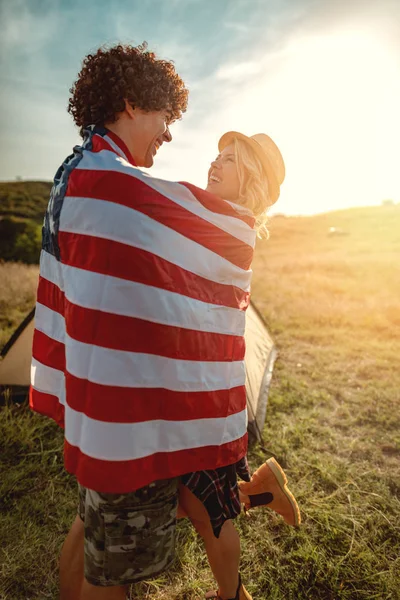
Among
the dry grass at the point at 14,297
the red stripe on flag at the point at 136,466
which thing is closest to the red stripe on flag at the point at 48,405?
the red stripe on flag at the point at 136,466

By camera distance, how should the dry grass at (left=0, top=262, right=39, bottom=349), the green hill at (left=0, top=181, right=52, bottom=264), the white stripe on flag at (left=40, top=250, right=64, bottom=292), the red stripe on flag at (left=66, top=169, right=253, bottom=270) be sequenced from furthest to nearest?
the green hill at (left=0, top=181, right=52, bottom=264) < the dry grass at (left=0, top=262, right=39, bottom=349) < the white stripe on flag at (left=40, top=250, right=64, bottom=292) < the red stripe on flag at (left=66, top=169, right=253, bottom=270)

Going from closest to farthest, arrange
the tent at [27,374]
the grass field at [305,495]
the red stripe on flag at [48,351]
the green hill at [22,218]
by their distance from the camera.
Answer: the red stripe on flag at [48,351]
the grass field at [305,495]
the tent at [27,374]
the green hill at [22,218]

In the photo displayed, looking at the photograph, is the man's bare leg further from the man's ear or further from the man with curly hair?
the man's ear

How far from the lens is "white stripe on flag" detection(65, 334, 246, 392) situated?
3.87ft

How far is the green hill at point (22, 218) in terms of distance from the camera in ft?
A: 49.2

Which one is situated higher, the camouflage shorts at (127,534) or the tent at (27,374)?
the camouflage shorts at (127,534)

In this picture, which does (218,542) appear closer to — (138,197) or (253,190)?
(138,197)

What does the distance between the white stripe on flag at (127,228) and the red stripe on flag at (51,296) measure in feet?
0.99

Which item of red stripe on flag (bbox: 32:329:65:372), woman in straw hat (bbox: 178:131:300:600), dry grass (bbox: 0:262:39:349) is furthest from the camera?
dry grass (bbox: 0:262:39:349)

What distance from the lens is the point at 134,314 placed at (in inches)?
46.9

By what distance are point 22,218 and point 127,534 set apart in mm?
22815

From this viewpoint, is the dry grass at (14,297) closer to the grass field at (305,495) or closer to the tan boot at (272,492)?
the grass field at (305,495)

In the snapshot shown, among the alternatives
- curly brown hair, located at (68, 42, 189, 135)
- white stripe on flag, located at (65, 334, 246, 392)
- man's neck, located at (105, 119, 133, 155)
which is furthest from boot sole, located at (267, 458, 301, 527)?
curly brown hair, located at (68, 42, 189, 135)

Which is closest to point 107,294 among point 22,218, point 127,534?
point 127,534
